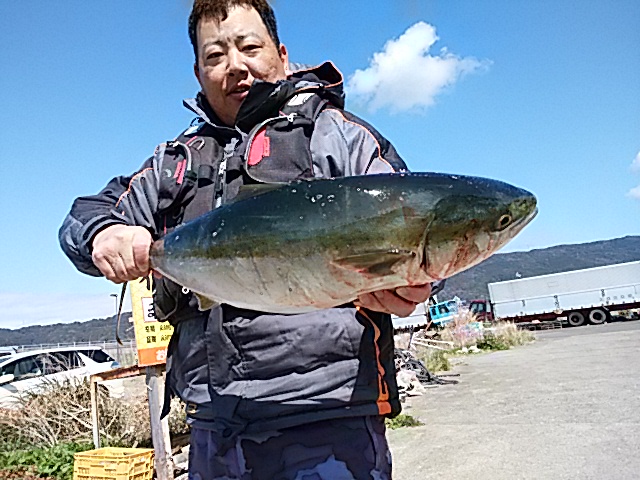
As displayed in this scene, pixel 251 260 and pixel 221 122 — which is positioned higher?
pixel 221 122

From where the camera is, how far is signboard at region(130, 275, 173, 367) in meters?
6.25

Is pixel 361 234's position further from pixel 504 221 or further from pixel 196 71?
pixel 196 71

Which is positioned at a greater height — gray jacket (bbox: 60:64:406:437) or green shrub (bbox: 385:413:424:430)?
gray jacket (bbox: 60:64:406:437)

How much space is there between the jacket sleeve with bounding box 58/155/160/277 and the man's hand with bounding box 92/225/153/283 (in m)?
0.13

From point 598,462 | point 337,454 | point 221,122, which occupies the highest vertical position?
point 221,122

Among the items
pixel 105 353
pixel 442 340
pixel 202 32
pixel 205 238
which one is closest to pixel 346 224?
pixel 205 238

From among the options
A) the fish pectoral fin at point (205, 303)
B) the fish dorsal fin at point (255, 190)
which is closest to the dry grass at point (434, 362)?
the fish pectoral fin at point (205, 303)

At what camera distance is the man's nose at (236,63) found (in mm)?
2609

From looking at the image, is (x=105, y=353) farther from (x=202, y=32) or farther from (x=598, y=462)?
(x=202, y=32)

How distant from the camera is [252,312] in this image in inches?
86.9

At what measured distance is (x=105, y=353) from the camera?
1600 centimetres

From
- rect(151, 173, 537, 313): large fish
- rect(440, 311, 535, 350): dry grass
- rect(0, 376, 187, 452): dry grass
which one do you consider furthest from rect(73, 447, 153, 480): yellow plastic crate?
rect(440, 311, 535, 350): dry grass

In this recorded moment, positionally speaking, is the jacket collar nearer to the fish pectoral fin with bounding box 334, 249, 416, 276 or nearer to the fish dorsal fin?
the fish dorsal fin

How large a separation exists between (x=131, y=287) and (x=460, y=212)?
17.2ft
